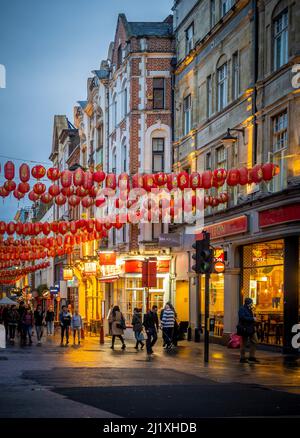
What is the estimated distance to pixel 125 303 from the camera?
46812mm

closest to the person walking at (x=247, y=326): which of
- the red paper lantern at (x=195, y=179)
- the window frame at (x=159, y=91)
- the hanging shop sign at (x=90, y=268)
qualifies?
the red paper lantern at (x=195, y=179)

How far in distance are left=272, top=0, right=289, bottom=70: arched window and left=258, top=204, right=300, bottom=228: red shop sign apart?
15.5 ft

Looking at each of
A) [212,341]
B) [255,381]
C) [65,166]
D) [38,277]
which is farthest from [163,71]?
[38,277]

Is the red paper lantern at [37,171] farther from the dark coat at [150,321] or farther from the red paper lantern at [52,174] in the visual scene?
the dark coat at [150,321]

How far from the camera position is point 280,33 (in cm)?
2830

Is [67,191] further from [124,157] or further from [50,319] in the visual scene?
[124,157]

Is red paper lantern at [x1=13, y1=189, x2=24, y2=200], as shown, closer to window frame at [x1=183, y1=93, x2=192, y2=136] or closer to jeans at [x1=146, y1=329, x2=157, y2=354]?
jeans at [x1=146, y1=329, x2=157, y2=354]

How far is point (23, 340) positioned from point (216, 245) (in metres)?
9.81

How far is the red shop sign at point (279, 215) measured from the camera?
26128 millimetres

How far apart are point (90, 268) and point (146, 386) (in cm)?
3794

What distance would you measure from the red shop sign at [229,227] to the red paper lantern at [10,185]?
8.05 m

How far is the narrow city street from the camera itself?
13070 mm

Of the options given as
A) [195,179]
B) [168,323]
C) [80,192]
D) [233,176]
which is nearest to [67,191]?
[80,192]

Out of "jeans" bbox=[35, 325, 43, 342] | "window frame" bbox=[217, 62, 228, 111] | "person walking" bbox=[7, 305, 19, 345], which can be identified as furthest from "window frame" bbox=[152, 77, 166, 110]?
"jeans" bbox=[35, 325, 43, 342]
